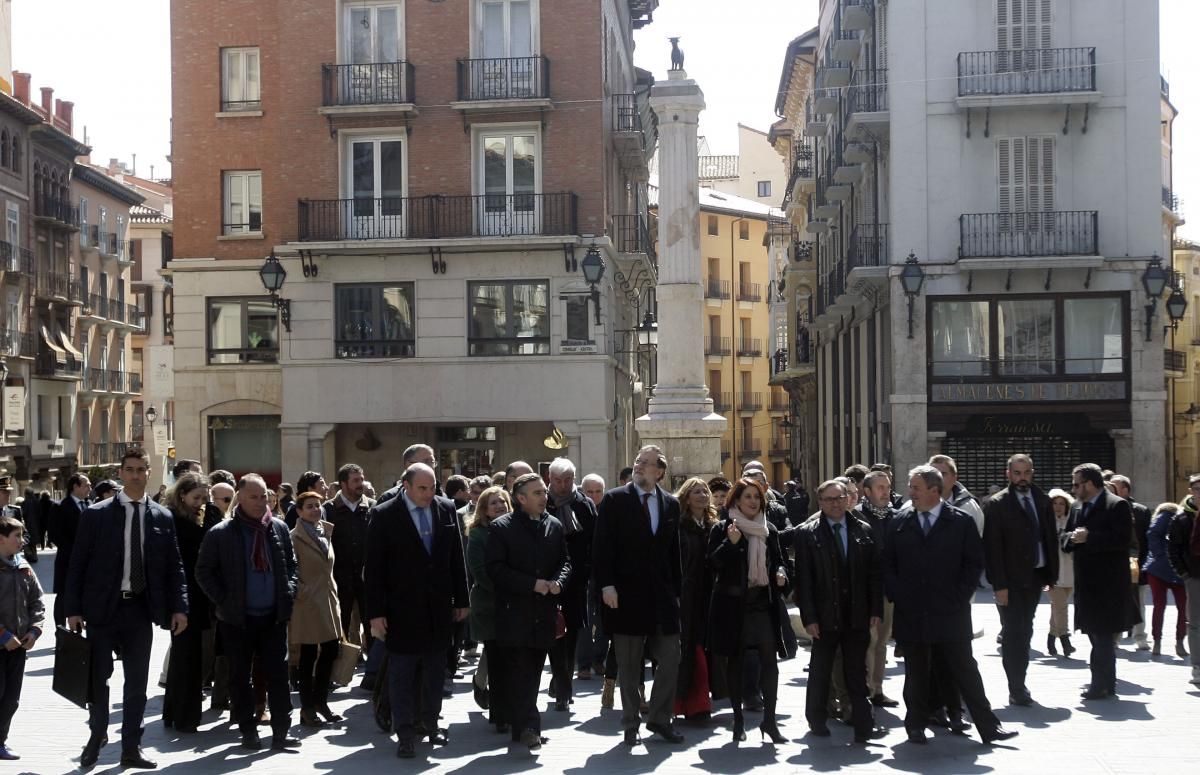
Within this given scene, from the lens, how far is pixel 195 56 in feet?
120

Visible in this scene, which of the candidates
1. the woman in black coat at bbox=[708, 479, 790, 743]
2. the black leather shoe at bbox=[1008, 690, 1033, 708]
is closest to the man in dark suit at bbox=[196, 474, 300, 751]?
the woman in black coat at bbox=[708, 479, 790, 743]

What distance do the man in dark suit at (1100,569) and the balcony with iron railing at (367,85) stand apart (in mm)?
23506

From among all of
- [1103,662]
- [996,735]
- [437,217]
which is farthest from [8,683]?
[437,217]

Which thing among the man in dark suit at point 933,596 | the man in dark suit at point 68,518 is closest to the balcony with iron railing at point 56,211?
the man in dark suit at point 68,518

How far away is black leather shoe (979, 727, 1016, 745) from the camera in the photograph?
10.8 metres

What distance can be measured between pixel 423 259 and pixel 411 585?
2394 cm

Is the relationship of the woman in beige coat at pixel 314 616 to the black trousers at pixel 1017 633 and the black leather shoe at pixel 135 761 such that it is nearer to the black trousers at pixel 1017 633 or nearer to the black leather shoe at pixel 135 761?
the black leather shoe at pixel 135 761

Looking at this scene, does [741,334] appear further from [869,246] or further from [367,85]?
Result: [367,85]

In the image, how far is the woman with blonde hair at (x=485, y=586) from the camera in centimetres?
1102

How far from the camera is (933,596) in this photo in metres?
10.9

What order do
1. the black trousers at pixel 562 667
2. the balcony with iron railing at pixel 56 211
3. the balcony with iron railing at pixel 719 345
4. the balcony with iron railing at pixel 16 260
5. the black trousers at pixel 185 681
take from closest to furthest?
the black trousers at pixel 185 681
the black trousers at pixel 562 667
the balcony with iron railing at pixel 16 260
the balcony with iron railing at pixel 56 211
the balcony with iron railing at pixel 719 345

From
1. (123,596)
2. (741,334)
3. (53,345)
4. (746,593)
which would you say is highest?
(741,334)

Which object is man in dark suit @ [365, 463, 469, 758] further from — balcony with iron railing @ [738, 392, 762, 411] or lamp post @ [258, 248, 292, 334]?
balcony with iron railing @ [738, 392, 762, 411]

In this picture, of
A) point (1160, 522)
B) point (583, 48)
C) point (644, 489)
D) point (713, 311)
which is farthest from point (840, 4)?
point (713, 311)
